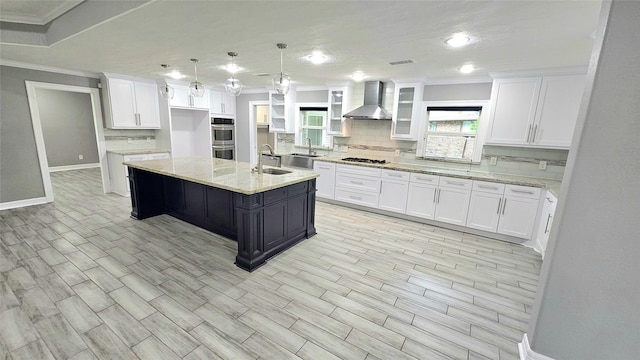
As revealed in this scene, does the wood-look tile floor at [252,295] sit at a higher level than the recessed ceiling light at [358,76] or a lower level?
lower

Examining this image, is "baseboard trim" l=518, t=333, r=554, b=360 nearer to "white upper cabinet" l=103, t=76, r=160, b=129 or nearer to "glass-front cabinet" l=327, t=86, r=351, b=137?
"glass-front cabinet" l=327, t=86, r=351, b=137

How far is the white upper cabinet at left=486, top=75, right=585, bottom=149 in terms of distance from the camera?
11.0 ft

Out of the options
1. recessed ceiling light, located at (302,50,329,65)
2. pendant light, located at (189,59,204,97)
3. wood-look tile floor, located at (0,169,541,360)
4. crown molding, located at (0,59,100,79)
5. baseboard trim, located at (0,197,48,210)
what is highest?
recessed ceiling light, located at (302,50,329,65)

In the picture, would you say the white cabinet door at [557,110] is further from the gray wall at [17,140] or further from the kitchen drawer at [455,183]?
the gray wall at [17,140]

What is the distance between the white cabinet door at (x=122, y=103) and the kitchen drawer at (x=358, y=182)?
4.34m

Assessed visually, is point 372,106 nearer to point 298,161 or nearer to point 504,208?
point 298,161

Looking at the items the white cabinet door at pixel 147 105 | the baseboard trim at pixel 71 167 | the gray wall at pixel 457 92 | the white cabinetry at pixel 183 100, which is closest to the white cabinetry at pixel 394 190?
the gray wall at pixel 457 92

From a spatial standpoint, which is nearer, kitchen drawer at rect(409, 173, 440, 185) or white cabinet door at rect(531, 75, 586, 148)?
white cabinet door at rect(531, 75, 586, 148)

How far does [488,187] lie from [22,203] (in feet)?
24.3

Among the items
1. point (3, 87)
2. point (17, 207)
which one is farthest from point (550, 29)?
point (17, 207)

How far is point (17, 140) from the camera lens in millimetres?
4219

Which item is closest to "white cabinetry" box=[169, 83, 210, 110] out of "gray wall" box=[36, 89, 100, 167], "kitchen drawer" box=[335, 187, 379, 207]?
"kitchen drawer" box=[335, 187, 379, 207]

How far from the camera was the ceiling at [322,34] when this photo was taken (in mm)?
1857

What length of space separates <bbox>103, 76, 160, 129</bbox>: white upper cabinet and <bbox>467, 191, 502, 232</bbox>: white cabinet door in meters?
6.29
